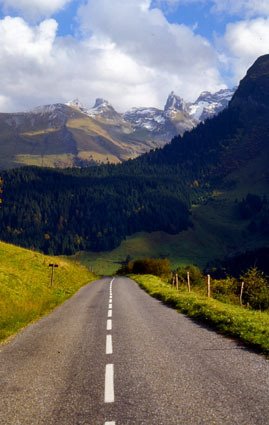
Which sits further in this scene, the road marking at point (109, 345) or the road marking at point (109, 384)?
the road marking at point (109, 345)

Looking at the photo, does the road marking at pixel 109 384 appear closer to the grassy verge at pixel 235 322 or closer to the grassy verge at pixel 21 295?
the grassy verge at pixel 235 322

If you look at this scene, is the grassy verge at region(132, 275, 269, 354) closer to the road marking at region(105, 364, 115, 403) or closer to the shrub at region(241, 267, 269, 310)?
the road marking at region(105, 364, 115, 403)

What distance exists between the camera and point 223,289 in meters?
58.0

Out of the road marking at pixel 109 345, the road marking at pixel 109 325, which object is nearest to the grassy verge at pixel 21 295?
the road marking at pixel 109 325

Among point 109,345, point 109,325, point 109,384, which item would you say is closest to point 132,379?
point 109,384

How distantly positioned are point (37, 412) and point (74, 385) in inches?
78.4

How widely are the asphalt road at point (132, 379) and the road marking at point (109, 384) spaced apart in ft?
0.08

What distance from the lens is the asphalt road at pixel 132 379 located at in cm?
868

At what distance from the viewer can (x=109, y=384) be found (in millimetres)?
10867

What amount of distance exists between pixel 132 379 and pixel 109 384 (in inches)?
28.2

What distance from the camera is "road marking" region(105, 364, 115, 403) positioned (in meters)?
9.77

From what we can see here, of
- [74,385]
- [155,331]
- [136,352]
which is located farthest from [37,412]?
[155,331]

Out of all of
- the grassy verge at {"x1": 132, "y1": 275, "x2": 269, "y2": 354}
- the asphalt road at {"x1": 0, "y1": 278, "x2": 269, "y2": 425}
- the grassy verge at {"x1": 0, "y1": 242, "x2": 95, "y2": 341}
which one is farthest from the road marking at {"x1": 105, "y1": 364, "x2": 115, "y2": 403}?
the grassy verge at {"x1": 0, "y1": 242, "x2": 95, "y2": 341}

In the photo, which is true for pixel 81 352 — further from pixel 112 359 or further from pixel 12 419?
pixel 12 419
